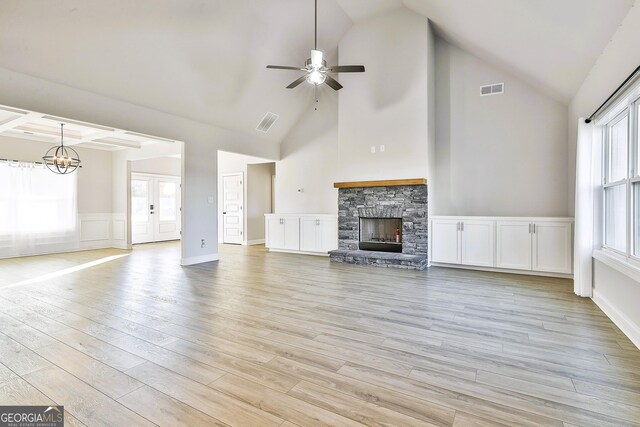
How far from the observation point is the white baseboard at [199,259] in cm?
632

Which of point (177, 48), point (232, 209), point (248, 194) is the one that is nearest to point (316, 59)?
point (177, 48)

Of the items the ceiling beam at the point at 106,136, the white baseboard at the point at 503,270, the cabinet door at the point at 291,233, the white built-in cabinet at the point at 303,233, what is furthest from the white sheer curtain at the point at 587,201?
the ceiling beam at the point at 106,136

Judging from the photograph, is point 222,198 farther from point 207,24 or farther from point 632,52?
point 632,52

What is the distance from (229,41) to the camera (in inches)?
215

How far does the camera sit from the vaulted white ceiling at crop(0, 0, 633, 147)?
11.9 ft

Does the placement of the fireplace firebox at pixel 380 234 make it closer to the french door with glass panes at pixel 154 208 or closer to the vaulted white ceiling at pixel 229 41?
the vaulted white ceiling at pixel 229 41

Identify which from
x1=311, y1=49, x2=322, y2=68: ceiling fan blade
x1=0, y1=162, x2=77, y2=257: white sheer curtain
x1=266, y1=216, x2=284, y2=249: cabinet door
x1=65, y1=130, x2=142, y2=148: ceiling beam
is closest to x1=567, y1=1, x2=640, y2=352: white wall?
x1=311, y1=49, x2=322, y2=68: ceiling fan blade

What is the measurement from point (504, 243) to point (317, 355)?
4.38 metres

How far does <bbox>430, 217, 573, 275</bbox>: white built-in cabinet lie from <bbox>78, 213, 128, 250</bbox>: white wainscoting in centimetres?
835

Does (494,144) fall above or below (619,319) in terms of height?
above

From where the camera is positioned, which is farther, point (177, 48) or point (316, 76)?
point (177, 48)

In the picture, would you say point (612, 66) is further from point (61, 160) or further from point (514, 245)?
point (61, 160)

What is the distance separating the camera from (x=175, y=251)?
8391mm

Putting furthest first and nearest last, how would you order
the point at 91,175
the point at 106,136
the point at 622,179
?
the point at 91,175 < the point at 106,136 < the point at 622,179
